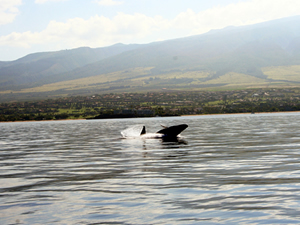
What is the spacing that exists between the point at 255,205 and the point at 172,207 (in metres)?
2.68

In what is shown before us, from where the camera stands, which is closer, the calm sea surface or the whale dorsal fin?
the calm sea surface

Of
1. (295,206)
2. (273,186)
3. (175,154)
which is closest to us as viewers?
(295,206)

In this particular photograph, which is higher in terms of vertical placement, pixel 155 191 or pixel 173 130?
→ pixel 155 191

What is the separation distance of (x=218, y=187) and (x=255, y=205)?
9.18ft

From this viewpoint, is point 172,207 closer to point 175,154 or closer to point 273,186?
point 273,186

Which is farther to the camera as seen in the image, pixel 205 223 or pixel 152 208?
pixel 152 208

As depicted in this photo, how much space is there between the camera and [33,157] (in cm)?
2806

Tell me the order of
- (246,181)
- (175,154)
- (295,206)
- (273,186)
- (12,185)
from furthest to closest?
(175,154) → (12,185) → (246,181) → (273,186) → (295,206)

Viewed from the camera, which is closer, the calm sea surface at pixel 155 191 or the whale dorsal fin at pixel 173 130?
the calm sea surface at pixel 155 191

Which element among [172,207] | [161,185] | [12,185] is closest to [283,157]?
[161,185]

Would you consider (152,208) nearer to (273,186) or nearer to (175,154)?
(273,186)

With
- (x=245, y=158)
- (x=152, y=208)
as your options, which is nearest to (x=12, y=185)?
(x=152, y=208)

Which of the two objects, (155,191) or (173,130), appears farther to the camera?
(173,130)

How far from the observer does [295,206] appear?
457 inches
